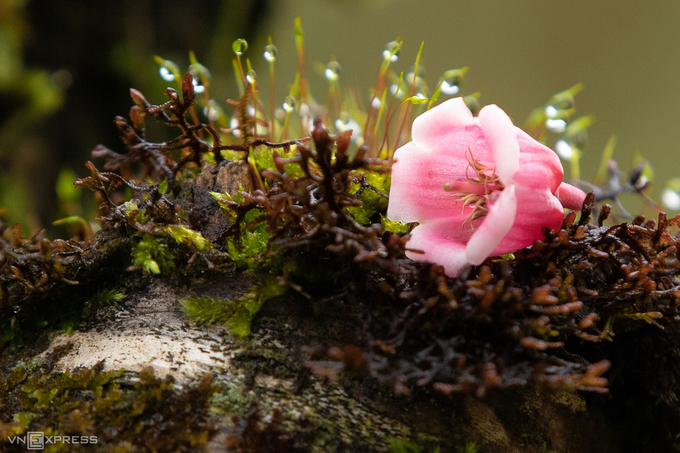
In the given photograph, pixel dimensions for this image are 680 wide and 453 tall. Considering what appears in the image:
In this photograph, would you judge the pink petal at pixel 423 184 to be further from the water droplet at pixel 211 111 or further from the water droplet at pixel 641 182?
the water droplet at pixel 641 182

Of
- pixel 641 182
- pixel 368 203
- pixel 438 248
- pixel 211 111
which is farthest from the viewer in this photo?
pixel 641 182

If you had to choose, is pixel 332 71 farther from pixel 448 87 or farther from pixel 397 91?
pixel 448 87

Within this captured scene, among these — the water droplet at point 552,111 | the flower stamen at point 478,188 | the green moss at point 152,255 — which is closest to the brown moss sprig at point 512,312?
the flower stamen at point 478,188

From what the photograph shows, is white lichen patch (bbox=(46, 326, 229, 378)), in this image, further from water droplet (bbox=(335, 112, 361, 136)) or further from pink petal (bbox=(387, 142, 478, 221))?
water droplet (bbox=(335, 112, 361, 136))

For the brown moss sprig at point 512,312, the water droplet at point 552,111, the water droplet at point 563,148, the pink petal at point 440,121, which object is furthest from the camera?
the water droplet at point 563,148

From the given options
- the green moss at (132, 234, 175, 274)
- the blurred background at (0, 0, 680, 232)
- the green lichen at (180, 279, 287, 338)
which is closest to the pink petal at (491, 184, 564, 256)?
the green lichen at (180, 279, 287, 338)

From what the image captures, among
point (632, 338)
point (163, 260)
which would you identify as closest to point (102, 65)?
point (163, 260)

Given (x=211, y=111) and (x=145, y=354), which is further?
(x=211, y=111)

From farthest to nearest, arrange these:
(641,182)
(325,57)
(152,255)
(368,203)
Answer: (325,57) → (641,182) → (368,203) → (152,255)

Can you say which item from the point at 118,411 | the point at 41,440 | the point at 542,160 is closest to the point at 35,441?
the point at 41,440
